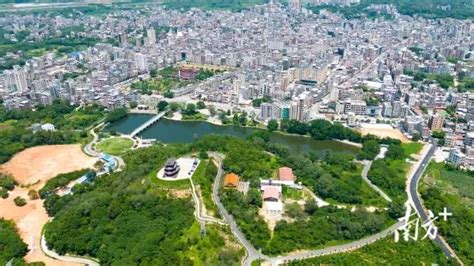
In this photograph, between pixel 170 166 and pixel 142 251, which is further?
pixel 170 166

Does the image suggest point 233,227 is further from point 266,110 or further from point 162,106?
point 162,106

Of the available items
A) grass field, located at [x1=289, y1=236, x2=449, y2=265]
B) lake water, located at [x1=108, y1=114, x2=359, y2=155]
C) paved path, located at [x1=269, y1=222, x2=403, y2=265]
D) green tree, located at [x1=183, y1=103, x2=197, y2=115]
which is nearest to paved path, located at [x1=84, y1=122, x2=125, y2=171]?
lake water, located at [x1=108, y1=114, x2=359, y2=155]

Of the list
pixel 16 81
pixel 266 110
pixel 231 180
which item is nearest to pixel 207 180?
pixel 231 180

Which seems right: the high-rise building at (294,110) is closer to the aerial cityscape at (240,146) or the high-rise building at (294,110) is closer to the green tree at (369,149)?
the aerial cityscape at (240,146)

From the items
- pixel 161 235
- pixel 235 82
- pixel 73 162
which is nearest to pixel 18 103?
pixel 73 162

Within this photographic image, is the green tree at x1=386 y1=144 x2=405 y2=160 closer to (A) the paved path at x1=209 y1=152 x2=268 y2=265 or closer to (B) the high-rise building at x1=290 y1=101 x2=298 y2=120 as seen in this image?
(B) the high-rise building at x1=290 y1=101 x2=298 y2=120

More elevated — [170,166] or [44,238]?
[170,166]

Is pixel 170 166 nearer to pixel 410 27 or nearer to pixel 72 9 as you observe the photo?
Answer: pixel 410 27
